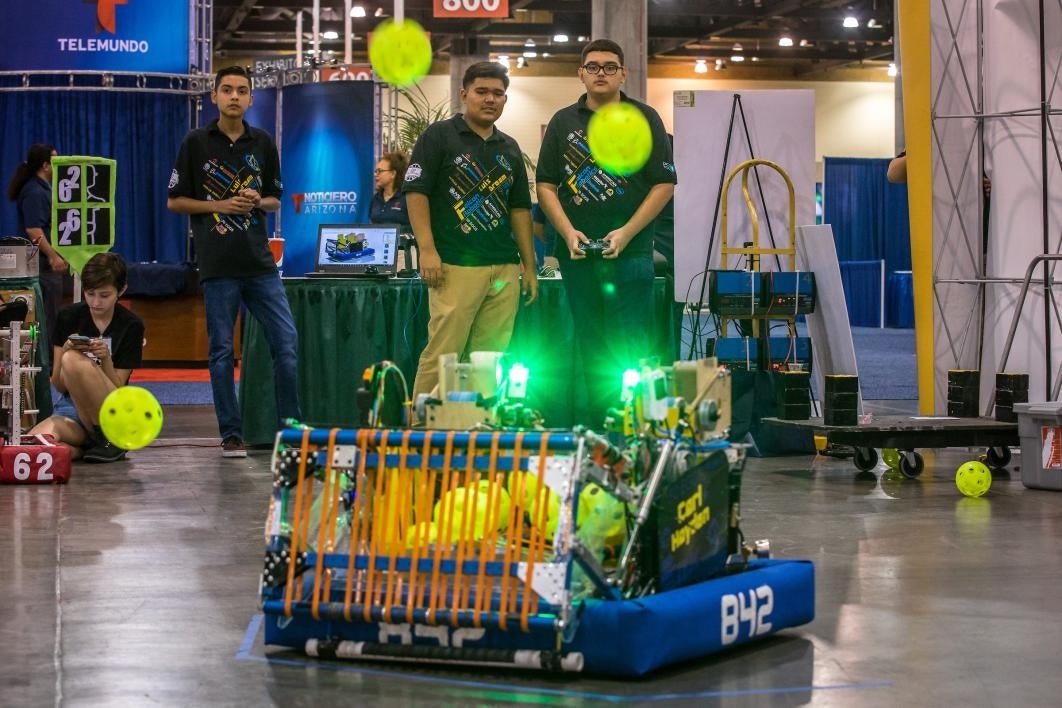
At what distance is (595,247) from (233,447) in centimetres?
227

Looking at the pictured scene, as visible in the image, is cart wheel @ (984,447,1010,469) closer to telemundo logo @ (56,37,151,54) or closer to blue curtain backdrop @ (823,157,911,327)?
telemundo logo @ (56,37,151,54)

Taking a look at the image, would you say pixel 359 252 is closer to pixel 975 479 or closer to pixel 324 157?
pixel 975 479

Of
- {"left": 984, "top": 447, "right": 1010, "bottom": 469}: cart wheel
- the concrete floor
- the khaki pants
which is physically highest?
the khaki pants

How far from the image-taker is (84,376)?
6223 millimetres

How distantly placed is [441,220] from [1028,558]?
7.99 feet

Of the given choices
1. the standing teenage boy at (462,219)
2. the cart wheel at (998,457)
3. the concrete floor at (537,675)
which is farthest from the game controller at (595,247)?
the cart wheel at (998,457)

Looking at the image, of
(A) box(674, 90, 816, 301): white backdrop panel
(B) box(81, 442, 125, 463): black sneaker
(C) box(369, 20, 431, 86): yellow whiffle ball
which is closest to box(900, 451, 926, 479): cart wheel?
(A) box(674, 90, 816, 301): white backdrop panel

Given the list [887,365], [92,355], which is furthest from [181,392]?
[887,365]

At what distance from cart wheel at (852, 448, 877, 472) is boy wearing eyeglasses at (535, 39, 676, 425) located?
129 centimetres

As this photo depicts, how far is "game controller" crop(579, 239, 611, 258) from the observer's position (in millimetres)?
5379

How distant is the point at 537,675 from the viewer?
2.97 metres

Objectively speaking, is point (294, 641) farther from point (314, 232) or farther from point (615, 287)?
point (314, 232)

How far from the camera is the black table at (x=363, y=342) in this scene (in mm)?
7086

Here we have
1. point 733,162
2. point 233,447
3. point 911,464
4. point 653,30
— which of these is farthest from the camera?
point 653,30
